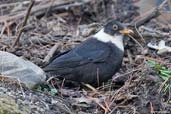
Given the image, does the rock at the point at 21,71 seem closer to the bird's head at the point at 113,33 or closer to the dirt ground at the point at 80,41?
the dirt ground at the point at 80,41

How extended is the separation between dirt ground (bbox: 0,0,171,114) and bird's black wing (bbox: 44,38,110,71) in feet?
0.70

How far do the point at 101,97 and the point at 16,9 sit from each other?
4034 millimetres

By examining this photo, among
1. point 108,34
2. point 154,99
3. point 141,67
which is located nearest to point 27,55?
point 108,34

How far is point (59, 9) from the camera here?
987 centimetres

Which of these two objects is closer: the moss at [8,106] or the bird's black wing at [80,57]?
the moss at [8,106]

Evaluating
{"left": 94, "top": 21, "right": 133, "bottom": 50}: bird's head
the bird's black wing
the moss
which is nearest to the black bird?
the bird's black wing

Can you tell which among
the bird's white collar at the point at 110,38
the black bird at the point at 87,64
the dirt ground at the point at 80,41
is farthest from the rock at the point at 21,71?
the bird's white collar at the point at 110,38

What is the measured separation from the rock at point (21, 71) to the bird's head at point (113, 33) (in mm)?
→ 1266

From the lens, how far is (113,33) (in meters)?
7.36

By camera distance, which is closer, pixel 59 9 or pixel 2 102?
pixel 2 102

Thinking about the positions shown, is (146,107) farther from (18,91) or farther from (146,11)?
(146,11)

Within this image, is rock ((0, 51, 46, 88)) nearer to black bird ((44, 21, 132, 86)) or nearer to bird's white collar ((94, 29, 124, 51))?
black bird ((44, 21, 132, 86))

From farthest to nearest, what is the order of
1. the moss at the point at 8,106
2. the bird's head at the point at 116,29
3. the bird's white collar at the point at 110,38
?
the bird's head at the point at 116,29 → the bird's white collar at the point at 110,38 → the moss at the point at 8,106

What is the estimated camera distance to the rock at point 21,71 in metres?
6.06
